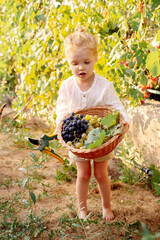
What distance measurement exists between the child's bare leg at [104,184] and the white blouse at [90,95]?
421 mm

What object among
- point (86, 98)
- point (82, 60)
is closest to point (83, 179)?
point (86, 98)

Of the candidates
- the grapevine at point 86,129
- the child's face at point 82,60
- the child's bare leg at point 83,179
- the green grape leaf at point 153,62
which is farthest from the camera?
the child's bare leg at point 83,179

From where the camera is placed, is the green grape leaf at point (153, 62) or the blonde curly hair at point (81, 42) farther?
the blonde curly hair at point (81, 42)

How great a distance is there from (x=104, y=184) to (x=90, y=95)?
0.64 meters

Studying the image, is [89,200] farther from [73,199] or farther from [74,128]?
[74,128]

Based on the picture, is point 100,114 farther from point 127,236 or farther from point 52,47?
point 52,47

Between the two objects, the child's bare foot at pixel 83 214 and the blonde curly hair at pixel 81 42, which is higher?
the blonde curly hair at pixel 81 42

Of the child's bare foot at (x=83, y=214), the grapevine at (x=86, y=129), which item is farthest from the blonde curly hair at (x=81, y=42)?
the child's bare foot at (x=83, y=214)

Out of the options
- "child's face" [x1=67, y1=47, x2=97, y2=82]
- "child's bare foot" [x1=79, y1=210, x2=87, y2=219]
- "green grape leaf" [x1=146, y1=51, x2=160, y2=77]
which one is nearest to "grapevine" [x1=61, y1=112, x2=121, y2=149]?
"child's face" [x1=67, y1=47, x2=97, y2=82]

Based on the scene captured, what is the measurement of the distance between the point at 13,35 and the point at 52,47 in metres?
1.35

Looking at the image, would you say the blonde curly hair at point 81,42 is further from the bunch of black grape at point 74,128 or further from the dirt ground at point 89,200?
the dirt ground at point 89,200

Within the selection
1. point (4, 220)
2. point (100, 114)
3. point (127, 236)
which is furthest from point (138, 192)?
point (4, 220)

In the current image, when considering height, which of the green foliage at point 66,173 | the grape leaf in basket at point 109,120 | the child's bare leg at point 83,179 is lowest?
Answer: the green foliage at point 66,173

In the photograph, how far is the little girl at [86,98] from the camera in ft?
5.79
